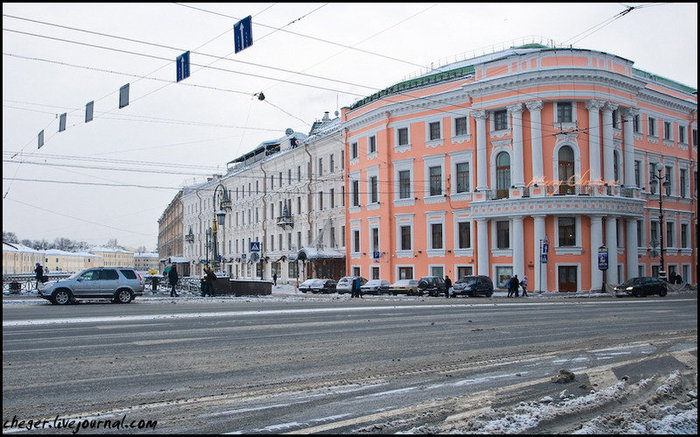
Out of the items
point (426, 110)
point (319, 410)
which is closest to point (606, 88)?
point (426, 110)

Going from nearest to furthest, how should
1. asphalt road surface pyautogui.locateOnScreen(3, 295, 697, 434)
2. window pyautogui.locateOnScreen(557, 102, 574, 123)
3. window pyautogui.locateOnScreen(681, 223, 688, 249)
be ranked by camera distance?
1. asphalt road surface pyautogui.locateOnScreen(3, 295, 697, 434)
2. window pyautogui.locateOnScreen(557, 102, 574, 123)
3. window pyautogui.locateOnScreen(681, 223, 688, 249)

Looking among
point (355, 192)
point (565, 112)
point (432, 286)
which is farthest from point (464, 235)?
point (355, 192)

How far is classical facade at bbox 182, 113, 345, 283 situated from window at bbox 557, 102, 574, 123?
20750 mm

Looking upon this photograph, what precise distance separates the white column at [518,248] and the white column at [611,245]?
5.93m

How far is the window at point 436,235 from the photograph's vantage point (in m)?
47.4

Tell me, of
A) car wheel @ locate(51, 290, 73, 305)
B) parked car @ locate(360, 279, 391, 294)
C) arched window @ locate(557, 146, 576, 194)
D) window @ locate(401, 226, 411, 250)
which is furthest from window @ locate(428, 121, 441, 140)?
car wheel @ locate(51, 290, 73, 305)

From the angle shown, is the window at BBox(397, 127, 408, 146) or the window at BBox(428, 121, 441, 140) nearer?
the window at BBox(428, 121, 441, 140)

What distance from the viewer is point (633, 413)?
22.9 feet

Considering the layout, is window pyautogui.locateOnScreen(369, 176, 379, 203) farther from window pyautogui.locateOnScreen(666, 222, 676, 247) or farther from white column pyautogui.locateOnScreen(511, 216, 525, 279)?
window pyautogui.locateOnScreen(666, 222, 676, 247)

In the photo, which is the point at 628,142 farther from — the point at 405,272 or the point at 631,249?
the point at 405,272

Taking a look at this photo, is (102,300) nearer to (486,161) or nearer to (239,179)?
(486,161)

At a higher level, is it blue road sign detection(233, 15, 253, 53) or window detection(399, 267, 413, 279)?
blue road sign detection(233, 15, 253, 53)

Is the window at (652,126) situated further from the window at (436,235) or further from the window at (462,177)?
the window at (436,235)

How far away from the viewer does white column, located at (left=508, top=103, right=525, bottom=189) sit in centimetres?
4265
